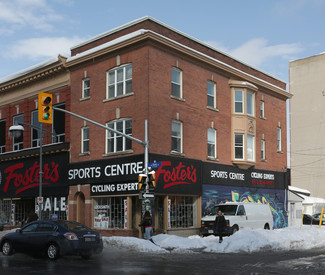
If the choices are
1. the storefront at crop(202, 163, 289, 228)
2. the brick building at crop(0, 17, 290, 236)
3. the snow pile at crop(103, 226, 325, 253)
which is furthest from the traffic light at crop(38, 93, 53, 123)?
the storefront at crop(202, 163, 289, 228)

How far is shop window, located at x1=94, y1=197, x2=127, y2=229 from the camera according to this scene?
92.3 feet

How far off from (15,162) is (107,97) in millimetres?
10872

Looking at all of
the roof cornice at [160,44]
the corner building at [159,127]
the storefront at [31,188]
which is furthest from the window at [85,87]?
the storefront at [31,188]

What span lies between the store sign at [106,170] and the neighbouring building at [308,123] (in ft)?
153

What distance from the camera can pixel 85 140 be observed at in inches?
1211

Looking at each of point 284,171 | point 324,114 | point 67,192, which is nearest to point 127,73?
point 67,192

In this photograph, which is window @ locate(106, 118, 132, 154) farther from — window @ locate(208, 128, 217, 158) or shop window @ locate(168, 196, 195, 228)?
window @ locate(208, 128, 217, 158)

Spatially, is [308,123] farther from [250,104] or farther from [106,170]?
[106,170]

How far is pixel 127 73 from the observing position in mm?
28500

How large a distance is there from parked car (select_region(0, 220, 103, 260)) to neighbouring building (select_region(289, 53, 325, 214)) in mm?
56086

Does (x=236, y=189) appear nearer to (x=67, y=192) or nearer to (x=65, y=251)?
(x=67, y=192)

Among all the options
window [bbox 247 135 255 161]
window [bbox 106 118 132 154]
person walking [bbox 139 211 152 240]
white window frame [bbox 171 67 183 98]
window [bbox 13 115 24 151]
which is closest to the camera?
person walking [bbox 139 211 152 240]

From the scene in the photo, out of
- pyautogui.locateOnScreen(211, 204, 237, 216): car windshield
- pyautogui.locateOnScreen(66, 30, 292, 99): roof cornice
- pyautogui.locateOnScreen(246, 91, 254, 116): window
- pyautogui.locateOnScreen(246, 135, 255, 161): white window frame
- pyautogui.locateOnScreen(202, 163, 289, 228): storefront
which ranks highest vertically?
pyautogui.locateOnScreen(66, 30, 292, 99): roof cornice

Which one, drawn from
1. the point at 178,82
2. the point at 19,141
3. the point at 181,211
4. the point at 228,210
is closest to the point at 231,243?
the point at 228,210
